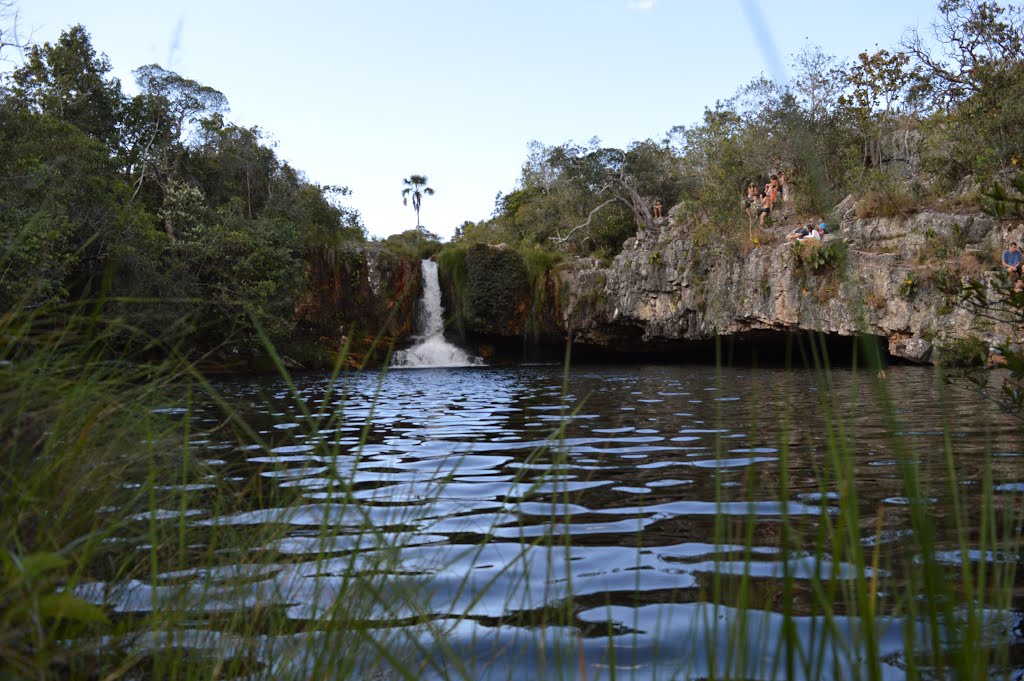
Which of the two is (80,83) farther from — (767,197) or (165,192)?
(767,197)

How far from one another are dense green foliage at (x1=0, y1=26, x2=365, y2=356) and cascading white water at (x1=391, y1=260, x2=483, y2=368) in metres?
3.41

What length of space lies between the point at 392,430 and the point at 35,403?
23.6 ft

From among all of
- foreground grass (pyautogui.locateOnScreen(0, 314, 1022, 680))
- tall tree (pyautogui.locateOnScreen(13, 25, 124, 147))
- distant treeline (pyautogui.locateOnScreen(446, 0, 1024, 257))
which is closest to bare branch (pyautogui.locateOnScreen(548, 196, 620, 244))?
distant treeline (pyautogui.locateOnScreen(446, 0, 1024, 257))

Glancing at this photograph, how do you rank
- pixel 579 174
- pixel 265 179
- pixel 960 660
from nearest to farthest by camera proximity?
1. pixel 960 660
2. pixel 265 179
3. pixel 579 174

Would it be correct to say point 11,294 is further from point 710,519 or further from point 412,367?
point 412,367

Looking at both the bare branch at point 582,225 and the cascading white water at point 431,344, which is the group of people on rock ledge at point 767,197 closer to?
the bare branch at point 582,225

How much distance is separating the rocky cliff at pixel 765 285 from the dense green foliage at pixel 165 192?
825 centimetres

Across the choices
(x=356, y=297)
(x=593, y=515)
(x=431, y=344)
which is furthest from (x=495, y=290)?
(x=593, y=515)

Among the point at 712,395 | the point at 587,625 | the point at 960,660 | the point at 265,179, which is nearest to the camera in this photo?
the point at 960,660

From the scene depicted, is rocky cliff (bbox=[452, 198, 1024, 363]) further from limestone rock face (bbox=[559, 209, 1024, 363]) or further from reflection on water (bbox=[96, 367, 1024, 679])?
reflection on water (bbox=[96, 367, 1024, 679])

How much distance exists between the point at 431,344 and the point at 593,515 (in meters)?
25.1

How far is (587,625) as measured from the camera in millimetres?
3053

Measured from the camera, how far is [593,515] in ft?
16.3

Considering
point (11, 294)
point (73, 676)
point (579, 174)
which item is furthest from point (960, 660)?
point (579, 174)
